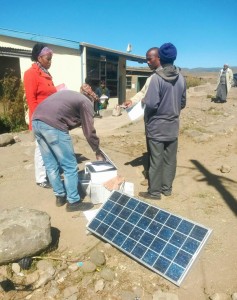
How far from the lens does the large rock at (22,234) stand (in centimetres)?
286

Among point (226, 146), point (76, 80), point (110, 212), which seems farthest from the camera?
point (76, 80)

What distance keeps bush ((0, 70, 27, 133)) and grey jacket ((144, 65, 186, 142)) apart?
6623 mm

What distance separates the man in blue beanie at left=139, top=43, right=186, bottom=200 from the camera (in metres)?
3.76

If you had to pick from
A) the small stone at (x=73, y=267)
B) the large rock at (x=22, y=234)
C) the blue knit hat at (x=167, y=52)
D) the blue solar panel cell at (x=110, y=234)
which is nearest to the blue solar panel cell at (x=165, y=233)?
the blue solar panel cell at (x=110, y=234)

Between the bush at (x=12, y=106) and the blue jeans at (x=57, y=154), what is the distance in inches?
247

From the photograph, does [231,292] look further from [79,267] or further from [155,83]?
[155,83]

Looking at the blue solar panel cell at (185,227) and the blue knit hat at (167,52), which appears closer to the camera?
the blue solar panel cell at (185,227)

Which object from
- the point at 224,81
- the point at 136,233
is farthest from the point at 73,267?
the point at 224,81

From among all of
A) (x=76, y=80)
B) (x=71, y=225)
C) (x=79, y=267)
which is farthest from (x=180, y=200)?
(x=76, y=80)

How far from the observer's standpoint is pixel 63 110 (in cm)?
350

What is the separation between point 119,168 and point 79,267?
115 inches

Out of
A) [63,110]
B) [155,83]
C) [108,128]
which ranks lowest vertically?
[108,128]

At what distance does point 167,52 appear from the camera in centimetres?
375

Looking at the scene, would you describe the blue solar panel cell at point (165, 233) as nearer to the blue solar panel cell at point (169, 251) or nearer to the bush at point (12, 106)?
the blue solar panel cell at point (169, 251)
